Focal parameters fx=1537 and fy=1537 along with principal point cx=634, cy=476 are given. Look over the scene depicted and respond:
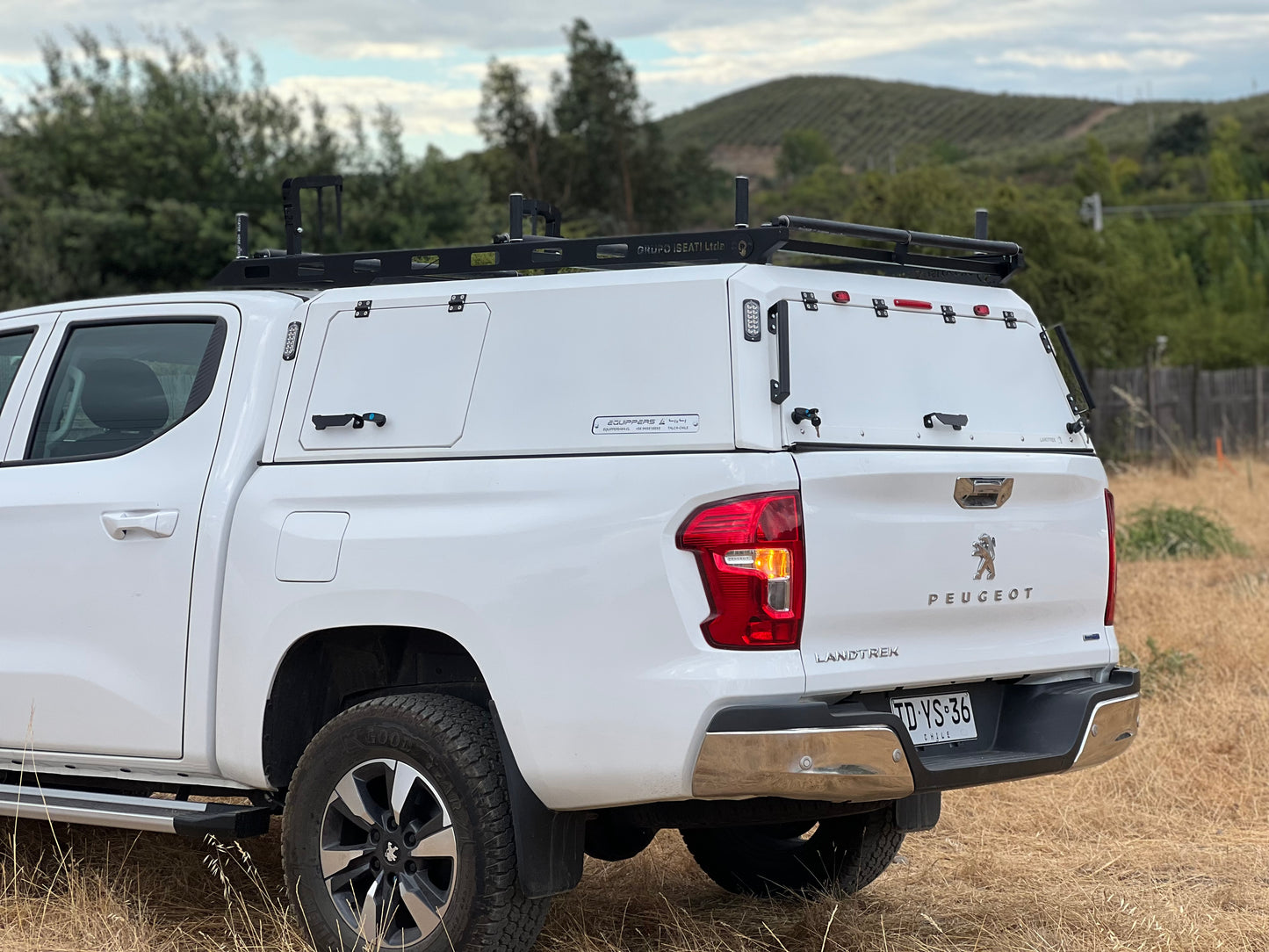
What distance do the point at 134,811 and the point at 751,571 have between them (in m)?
2.09

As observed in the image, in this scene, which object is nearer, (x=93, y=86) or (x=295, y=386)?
(x=295, y=386)

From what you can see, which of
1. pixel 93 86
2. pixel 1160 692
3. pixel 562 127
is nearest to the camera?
pixel 1160 692

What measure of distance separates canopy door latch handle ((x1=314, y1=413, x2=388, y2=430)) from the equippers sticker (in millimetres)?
689

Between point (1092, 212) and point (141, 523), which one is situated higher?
point (1092, 212)

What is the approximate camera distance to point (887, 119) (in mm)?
168625

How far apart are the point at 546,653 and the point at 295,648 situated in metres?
0.93

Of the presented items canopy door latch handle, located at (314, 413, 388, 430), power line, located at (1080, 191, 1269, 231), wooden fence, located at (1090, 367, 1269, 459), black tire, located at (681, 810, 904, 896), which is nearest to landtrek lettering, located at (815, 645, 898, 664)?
black tire, located at (681, 810, 904, 896)

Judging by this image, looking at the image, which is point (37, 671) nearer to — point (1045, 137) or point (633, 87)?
point (633, 87)

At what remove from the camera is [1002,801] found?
6.39 meters

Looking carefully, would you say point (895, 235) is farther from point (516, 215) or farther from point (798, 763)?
point (798, 763)

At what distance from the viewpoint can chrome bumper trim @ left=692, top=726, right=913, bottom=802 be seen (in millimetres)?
3613

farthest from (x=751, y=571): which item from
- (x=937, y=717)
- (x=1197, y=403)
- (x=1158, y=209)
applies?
(x=1158, y=209)

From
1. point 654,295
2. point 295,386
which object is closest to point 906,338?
point 654,295

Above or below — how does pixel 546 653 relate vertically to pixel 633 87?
below
